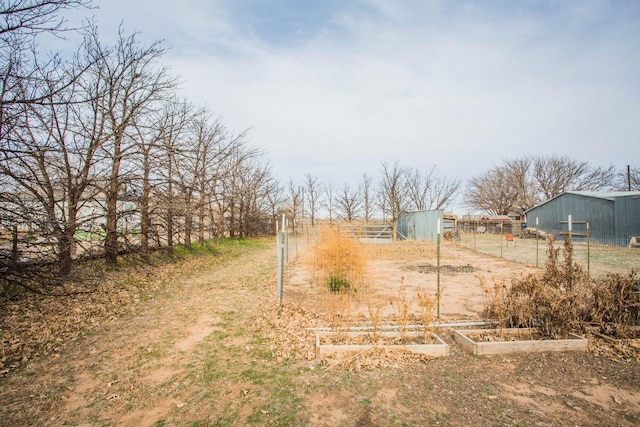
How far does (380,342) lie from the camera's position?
4641mm

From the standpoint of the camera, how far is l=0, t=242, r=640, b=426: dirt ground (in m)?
3.07

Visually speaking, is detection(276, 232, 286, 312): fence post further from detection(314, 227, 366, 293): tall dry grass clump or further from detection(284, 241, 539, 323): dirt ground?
detection(314, 227, 366, 293): tall dry grass clump

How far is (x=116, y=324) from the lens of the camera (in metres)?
5.77

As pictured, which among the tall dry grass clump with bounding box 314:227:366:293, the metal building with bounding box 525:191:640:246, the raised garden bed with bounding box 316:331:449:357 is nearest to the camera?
the raised garden bed with bounding box 316:331:449:357

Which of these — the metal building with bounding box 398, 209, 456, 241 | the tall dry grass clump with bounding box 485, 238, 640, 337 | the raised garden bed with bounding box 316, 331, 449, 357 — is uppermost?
the metal building with bounding box 398, 209, 456, 241

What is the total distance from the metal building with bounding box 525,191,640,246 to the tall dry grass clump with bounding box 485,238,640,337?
1437cm

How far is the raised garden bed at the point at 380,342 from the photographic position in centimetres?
438

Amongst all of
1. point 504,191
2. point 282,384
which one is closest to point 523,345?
point 282,384

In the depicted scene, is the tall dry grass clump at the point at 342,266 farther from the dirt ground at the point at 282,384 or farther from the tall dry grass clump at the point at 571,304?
the tall dry grass clump at the point at 571,304

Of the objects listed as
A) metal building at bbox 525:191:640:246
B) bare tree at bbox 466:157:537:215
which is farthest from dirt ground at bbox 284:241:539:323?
bare tree at bbox 466:157:537:215

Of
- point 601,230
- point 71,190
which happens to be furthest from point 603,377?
point 601,230

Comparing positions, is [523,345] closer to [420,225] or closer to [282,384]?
[282,384]

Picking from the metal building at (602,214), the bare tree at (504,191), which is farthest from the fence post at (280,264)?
the bare tree at (504,191)

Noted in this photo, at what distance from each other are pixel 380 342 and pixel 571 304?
2.83 meters
